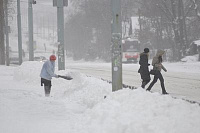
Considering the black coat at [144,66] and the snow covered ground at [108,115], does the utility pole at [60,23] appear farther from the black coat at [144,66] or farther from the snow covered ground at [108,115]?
the snow covered ground at [108,115]

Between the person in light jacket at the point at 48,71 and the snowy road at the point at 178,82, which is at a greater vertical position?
the person in light jacket at the point at 48,71

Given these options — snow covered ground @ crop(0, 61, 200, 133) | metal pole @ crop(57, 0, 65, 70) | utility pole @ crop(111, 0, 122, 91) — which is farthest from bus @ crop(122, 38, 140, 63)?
utility pole @ crop(111, 0, 122, 91)

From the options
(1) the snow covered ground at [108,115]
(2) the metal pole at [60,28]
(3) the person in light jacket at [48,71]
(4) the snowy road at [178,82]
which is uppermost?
(2) the metal pole at [60,28]

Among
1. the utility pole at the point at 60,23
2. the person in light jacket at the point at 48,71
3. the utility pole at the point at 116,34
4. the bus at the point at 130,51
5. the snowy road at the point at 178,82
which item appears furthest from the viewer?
the bus at the point at 130,51

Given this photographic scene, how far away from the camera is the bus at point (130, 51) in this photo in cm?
3988

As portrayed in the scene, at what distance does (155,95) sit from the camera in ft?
22.6

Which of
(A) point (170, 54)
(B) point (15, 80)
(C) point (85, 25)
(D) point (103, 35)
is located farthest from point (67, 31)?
(B) point (15, 80)

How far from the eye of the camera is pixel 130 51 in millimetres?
39938

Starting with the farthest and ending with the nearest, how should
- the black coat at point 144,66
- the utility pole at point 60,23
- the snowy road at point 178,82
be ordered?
the utility pole at point 60,23
the snowy road at point 178,82
the black coat at point 144,66

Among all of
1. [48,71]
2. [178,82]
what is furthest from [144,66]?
[178,82]

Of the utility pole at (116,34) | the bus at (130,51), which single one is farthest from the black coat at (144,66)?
the bus at (130,51)

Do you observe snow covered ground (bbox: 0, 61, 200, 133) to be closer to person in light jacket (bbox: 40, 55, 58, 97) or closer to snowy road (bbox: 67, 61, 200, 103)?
person in light jacket (bbox: 40, 55, 58, 97)

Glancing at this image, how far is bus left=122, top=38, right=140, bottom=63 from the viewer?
3988cm

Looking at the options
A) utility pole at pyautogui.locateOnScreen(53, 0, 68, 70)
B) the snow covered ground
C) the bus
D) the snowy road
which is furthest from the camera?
the bus
